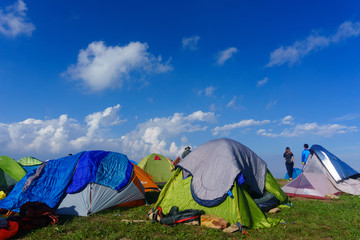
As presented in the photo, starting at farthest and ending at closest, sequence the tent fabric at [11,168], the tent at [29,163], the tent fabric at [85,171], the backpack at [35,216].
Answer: the tent at [29,163], the tent fabric at [11,168], the tent fabric at [85,171], the backpack at [35,216]

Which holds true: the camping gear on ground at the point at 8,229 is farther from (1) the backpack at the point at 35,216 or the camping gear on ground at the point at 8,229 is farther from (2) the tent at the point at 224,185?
(2) the tent at the point at 224,185

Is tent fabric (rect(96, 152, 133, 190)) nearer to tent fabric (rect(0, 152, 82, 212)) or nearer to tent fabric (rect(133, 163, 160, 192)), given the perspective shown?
tent fabric (rect(0, 152, 82, 212))

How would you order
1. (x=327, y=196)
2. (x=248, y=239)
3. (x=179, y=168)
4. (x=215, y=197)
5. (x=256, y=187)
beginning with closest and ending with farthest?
(x=248, y=239), (x=215, y=197), (x=256, y=187), (x=179, y=168), (x=327, y=196)

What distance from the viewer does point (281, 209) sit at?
9609mm

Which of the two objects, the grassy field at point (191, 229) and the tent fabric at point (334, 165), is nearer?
the grassy field at point (191, 229)

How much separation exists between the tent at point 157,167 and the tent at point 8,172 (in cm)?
886

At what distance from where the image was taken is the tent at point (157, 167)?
66.5ft

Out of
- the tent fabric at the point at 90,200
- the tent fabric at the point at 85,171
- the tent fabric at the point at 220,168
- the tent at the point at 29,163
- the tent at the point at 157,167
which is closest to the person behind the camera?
the tent fabric at the point at 220,168

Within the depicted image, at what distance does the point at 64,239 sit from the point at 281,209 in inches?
313

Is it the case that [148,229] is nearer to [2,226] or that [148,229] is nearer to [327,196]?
[2,226]

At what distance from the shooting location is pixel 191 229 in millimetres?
7266

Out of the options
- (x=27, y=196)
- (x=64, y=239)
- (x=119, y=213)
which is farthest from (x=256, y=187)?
(x=27, y=196)

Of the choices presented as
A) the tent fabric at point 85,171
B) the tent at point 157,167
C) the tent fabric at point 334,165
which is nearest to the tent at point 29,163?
the tent at point 157,167

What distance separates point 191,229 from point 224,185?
68.4 inches
